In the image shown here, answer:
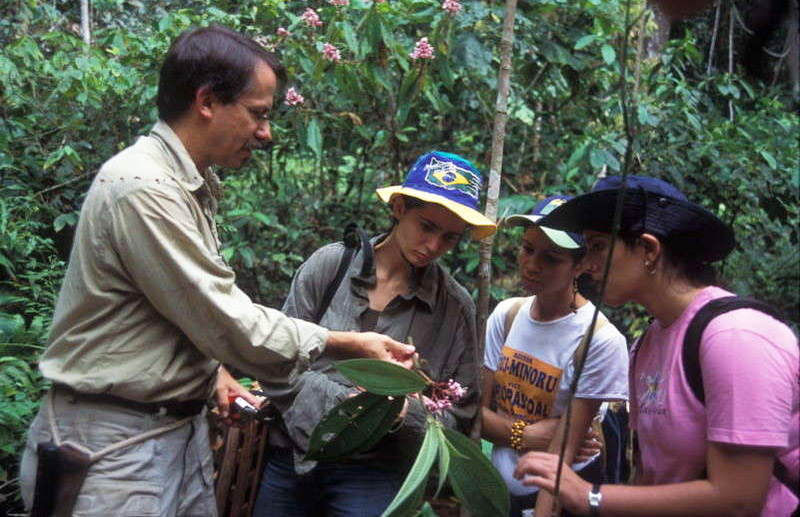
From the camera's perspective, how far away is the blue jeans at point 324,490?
2.53 meters

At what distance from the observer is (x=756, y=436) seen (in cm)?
175

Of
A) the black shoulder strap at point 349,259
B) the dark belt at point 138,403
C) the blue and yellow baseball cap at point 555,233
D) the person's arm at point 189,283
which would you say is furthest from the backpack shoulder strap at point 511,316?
the dark belt at point 138,403

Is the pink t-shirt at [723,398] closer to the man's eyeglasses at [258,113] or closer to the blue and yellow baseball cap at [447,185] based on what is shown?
the blue and yellow baseball cap at [447,185]

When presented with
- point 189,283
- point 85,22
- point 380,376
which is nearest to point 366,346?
point 380,376

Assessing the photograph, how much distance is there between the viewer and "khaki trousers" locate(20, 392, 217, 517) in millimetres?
1945

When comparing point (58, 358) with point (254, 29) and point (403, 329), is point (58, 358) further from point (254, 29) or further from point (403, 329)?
point (254, 29)

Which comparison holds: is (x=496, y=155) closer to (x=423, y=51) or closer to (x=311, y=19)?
(x=423, y=51)

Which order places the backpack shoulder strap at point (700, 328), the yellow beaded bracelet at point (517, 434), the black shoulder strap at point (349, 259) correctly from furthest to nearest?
1. the yellow beaded bracelet at point (517, 434)
2. the black shoulder strap at point (349, 259)
3. the backpack shoulder strap at point (700, 328)

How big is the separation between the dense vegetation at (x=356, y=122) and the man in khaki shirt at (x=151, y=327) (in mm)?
1745

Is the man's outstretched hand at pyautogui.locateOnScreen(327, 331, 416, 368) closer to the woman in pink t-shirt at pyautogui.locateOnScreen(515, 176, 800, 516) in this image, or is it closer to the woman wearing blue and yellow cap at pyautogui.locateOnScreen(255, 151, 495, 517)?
the woman wearing blue and yellow cap at pyautogui.locateOnScreen(255, 151, 495, 517)

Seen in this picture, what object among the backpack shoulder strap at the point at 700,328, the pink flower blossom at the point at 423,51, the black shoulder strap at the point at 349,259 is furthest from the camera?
the pink flower blossom at the point at 423,51

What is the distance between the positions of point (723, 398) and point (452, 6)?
10.1ft

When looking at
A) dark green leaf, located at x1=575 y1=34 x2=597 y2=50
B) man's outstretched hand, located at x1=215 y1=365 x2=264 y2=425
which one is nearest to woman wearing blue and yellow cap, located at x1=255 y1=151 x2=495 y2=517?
man's outstretched hand, located at x1=215 y1=365 x2=264 y2=425

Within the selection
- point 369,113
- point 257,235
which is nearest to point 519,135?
point 369,113
